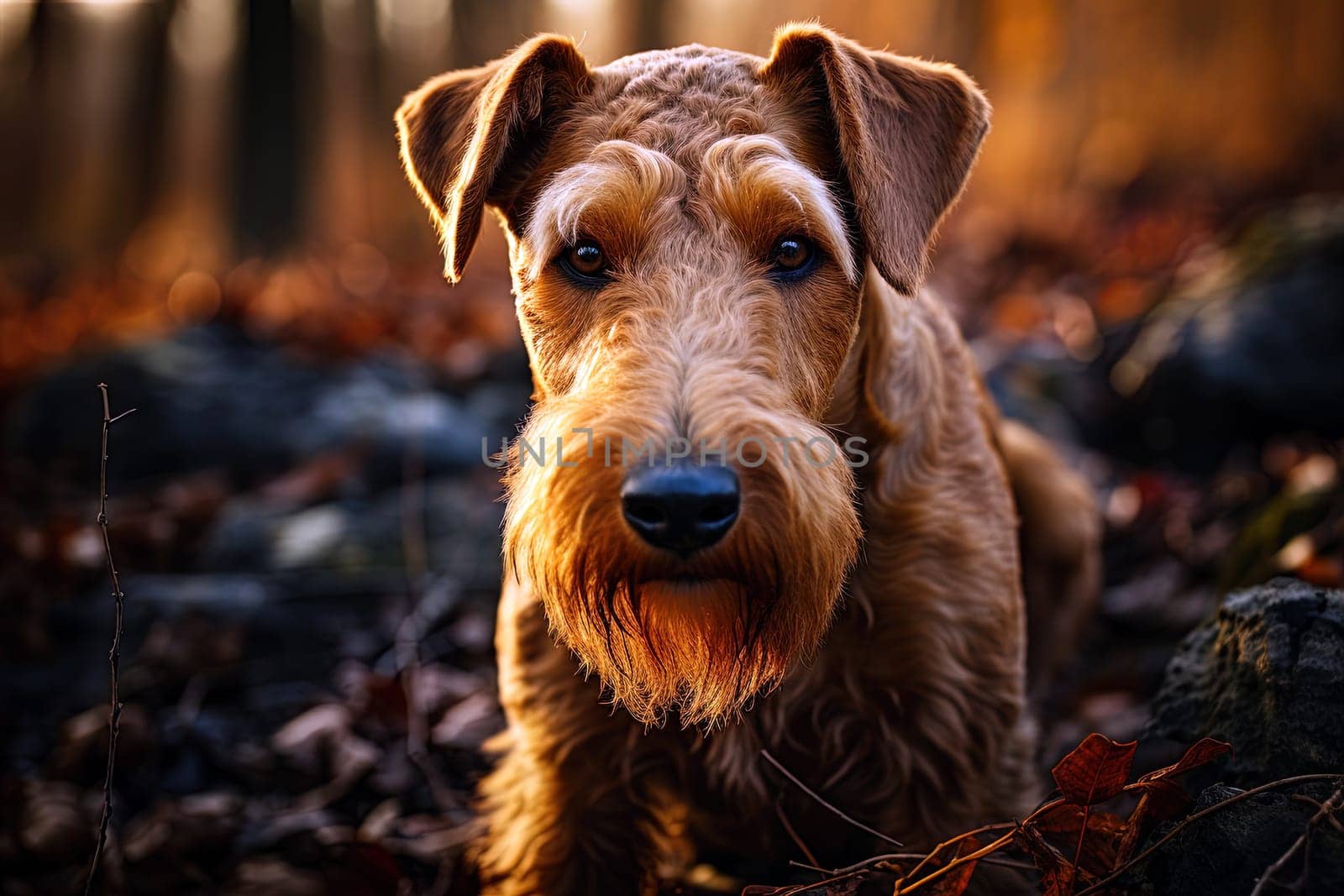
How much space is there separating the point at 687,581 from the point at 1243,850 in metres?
0.96

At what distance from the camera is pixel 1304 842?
1.44m

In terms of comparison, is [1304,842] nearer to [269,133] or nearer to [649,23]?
[269,133]

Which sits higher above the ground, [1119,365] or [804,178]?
[804,178]

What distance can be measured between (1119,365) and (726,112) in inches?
141

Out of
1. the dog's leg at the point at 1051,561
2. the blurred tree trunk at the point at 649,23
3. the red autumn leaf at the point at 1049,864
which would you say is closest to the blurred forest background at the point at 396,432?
the dog's leg at the point at 1051,561

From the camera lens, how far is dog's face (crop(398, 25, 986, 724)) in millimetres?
1777

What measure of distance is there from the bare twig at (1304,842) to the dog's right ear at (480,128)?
1.93 meters

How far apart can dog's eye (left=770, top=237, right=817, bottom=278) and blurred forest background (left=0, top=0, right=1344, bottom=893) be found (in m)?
1.07

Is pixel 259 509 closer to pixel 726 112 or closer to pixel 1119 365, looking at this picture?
pixel 726 112

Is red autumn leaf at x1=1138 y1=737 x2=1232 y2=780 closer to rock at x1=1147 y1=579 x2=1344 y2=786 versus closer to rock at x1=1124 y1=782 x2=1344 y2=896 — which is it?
rock at x1=1124 y1=782 x2=1344 y2=896

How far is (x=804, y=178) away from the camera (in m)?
2.14

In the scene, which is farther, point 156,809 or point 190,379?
point 190,379

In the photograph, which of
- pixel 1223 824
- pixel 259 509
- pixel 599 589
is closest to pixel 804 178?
pixel 599 589

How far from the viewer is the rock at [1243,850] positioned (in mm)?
1426
